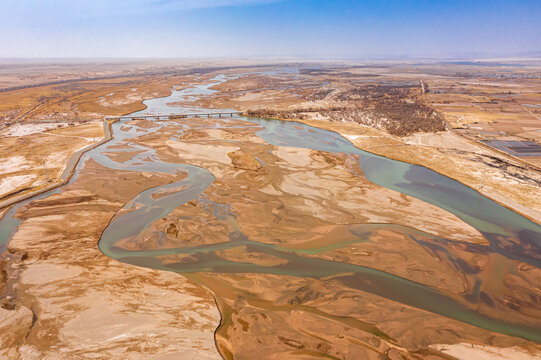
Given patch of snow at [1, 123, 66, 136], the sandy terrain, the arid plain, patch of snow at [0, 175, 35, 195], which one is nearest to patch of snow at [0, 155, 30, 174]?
the sandy terrain

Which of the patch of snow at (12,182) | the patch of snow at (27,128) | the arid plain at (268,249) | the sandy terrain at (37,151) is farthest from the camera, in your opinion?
the patch of snow at (27,128)

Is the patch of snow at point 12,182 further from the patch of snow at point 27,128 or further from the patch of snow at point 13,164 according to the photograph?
the patch of snow at point 27,128

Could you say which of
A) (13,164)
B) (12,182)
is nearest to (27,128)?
(13,164)

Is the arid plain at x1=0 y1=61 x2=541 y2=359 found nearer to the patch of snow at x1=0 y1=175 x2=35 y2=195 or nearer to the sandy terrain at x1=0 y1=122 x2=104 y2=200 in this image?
the patch of snow at x1=0 y1=175 x2=35 y2=195

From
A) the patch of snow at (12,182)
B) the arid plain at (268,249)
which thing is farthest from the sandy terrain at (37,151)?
the arid plain at (268,249)

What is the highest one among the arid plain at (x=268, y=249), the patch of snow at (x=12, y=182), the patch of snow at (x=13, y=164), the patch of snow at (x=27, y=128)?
the patch of snow at (x=27, y=128)

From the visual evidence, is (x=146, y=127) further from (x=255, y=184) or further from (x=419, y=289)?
(x=419, y=289)

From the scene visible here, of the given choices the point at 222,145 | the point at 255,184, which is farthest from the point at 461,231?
the point at 222,145

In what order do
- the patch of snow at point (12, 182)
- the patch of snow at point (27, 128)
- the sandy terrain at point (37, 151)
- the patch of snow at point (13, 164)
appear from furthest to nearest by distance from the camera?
1. the patch of snow at point (27, 128)
2. the patch of snow at point (13, 164)
3. the sandy terrain at point (37, 151)
4. the patch of snow at point (12, 182)

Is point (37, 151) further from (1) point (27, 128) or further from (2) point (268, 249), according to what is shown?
(2) point (268, 249)
